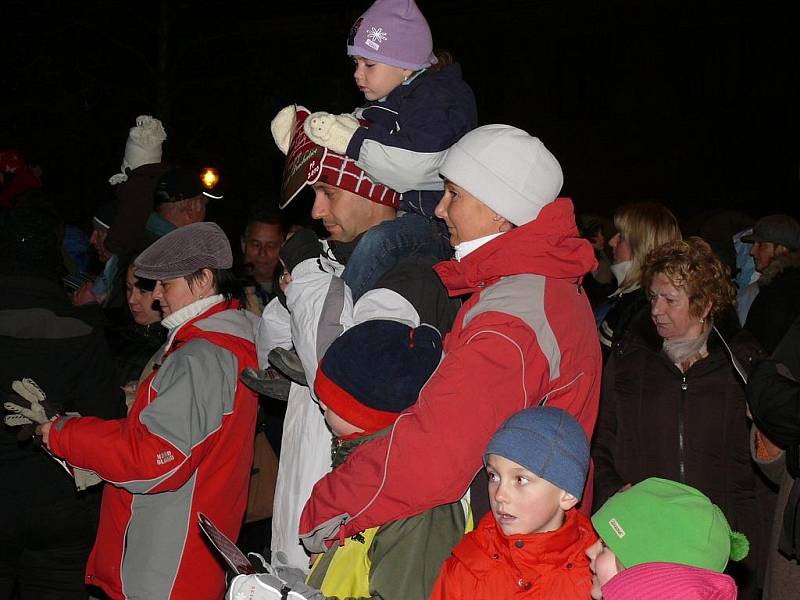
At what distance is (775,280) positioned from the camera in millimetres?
6988

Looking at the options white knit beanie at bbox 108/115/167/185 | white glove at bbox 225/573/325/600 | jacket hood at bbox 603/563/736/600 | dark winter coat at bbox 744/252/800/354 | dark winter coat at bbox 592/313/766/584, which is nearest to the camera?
jacket hood at bbox 603/563/736/600

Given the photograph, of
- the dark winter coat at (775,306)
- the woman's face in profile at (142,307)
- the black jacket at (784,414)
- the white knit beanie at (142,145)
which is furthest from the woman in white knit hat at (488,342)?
the white knit beanie at (142,145)

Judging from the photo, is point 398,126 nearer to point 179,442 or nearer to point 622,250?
point 179,442

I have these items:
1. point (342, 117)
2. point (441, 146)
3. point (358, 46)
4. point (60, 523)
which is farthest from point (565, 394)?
point (60, 523)

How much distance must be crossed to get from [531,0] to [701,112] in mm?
4605

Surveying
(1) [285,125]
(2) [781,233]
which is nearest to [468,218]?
(1) [285,125]

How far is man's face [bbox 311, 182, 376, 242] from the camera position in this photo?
11.1 feet

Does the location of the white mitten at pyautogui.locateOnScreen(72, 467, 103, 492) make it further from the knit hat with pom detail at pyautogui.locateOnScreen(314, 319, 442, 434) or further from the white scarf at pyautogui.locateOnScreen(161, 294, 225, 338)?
the knit hat with pom detail at pyautogui.locateOnScreen(314, 319, 442, 434)

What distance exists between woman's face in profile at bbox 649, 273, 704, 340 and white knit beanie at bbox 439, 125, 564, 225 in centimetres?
183

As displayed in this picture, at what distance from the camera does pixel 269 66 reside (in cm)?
1619

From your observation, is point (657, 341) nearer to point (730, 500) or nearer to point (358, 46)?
point (730, 500)

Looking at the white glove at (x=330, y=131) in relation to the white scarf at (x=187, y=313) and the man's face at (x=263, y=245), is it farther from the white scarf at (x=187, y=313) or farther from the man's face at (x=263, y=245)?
the man's face at (x=263, y=245)

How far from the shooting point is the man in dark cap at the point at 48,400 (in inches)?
172

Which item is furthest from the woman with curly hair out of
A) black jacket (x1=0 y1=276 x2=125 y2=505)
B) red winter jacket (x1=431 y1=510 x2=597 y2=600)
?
black jacket (x1=0 y1=276 x2=125 y2=505)
